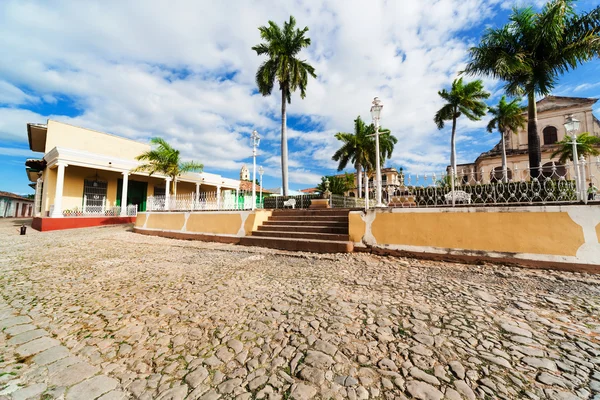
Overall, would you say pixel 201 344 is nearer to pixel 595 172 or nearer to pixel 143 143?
pixel 595 172

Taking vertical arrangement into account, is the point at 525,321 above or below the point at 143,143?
below

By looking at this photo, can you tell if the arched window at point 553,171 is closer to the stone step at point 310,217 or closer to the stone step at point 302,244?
the stone step at point 302,244

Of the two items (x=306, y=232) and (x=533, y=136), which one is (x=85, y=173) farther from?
(x=533, y=136)

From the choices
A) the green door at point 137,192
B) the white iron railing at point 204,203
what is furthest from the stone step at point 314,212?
the green door at point 137,192

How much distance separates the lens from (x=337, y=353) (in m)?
1.97

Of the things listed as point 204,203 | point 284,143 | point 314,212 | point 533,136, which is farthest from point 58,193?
point 533,136

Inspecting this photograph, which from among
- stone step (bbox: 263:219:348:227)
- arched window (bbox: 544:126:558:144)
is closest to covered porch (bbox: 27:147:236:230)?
stone step (bbox: 263:219:348:227)

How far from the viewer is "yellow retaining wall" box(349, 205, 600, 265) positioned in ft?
12.6

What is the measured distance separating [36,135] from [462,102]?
105 ft

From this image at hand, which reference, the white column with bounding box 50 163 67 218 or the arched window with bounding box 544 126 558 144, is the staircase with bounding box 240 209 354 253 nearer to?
the white column with bounding box 50 163 67 218

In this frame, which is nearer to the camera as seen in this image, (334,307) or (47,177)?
(334,307)

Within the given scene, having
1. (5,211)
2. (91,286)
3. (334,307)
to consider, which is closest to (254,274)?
(334,307)

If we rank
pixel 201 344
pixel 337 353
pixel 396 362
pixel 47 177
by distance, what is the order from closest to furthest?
pixel 396 362, pixel 337 353, pixel 201 344, pixel 47 177

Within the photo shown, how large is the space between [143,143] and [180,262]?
1802 centimetres
